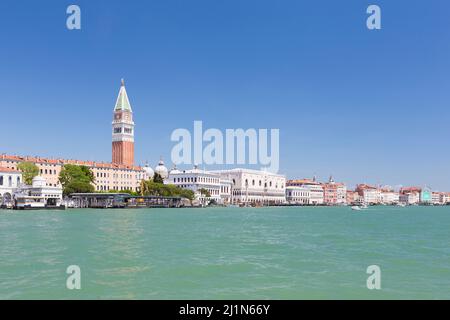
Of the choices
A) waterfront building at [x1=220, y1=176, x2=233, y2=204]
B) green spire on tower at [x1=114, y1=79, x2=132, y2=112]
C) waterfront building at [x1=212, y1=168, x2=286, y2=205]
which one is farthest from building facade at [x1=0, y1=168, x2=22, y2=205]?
waterfront building at [x1=212, y1=168, x2=286, y2=205]

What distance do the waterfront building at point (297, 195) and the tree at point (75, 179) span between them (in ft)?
227

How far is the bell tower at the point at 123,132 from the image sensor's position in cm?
10356

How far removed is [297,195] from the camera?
456 feet

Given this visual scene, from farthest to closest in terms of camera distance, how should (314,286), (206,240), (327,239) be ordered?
(327,239) → (206,240) → (314,286)

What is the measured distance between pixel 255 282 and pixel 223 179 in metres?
106

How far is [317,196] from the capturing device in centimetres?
14575

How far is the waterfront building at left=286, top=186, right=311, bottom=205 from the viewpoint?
5418 inches

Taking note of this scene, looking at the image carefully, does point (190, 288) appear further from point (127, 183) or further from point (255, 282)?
point (127, 183)

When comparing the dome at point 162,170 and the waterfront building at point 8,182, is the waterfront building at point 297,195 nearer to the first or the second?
the dome at point 162,170

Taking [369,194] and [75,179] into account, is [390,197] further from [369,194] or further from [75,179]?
[75,179]

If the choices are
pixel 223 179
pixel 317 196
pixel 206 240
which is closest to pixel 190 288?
pixel 206 240

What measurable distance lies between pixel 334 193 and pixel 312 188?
12.0 meters

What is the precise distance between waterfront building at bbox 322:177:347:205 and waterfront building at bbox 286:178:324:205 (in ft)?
7.83
